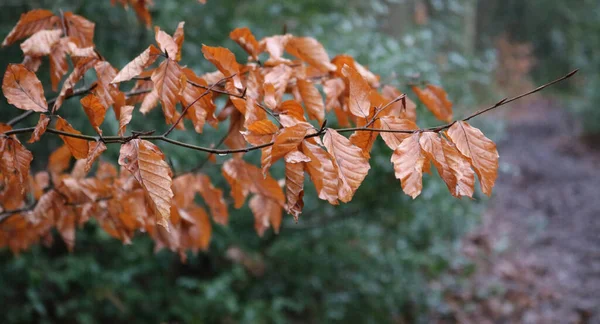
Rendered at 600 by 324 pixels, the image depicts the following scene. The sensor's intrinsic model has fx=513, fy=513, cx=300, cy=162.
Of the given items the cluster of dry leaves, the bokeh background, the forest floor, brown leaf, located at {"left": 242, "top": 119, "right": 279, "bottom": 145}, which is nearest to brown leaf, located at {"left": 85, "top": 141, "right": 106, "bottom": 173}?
the cluster of dry leaves

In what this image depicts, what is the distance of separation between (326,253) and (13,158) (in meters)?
2.65

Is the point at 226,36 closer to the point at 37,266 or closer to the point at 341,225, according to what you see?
the point at 341,225

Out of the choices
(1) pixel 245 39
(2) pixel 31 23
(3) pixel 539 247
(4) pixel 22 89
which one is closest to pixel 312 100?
(1) pixel 245 39

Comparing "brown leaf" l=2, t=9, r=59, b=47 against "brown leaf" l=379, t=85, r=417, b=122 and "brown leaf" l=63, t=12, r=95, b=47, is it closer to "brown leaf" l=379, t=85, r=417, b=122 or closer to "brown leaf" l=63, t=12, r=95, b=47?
"brown leaf" l=63, t=12, r=95, b=47

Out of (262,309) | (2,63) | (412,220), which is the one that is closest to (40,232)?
(2,63)

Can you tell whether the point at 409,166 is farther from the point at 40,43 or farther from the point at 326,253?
the point at 326,253

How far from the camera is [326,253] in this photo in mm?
3457

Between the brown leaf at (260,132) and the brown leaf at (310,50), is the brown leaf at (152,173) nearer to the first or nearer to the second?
the brown leaf at (260,132)

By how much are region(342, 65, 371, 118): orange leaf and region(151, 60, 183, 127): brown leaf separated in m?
0.32

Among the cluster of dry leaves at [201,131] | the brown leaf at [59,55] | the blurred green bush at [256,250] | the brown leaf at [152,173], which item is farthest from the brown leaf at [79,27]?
the blurred green bush at [256,250]

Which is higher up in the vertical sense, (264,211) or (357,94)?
(357,94)

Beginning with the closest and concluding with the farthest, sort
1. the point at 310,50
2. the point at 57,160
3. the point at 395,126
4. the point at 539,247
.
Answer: the point at 395,126 → the point at 310,50 → the point at 57,160 → the point at 539,247

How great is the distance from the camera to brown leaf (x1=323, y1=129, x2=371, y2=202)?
0.86 meters

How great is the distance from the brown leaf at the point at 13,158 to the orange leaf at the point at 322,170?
1.78ft
